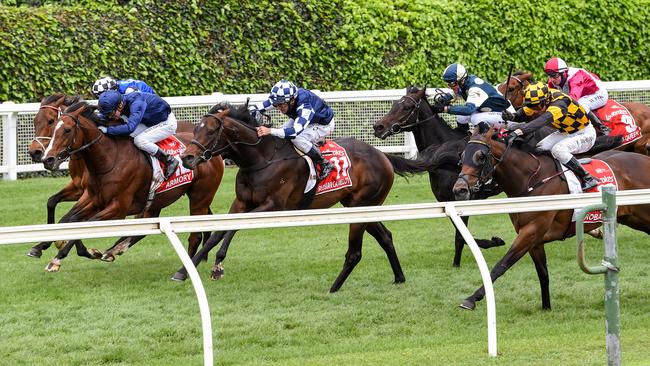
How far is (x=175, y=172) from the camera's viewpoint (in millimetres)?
9938

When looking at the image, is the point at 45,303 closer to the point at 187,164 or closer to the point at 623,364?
the point at 187,164

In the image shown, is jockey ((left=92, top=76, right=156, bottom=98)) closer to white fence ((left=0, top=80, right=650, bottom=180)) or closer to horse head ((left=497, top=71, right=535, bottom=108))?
white fence ((left=0, top=80, right=650, bottom=180))

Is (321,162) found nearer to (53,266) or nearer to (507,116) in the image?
(507,116)

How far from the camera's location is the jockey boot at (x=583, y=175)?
832cm

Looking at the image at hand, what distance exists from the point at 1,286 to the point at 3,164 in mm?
4702

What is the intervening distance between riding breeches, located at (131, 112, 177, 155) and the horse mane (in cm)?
68

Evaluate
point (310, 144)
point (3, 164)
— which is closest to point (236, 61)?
point (3, 164)

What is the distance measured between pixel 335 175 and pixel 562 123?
1896 millimetres

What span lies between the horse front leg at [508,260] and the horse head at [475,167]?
0.44 metres

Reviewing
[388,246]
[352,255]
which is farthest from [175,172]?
[388,246]

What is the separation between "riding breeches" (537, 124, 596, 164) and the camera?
8406 mm

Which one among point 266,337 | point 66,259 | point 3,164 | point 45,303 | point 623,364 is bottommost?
point 3,164

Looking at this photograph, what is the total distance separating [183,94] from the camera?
1471 centimetres

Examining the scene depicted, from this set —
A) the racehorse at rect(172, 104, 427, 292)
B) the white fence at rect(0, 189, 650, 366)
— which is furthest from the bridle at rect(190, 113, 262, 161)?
the white fence at rect(0, 189, 650, 366)
